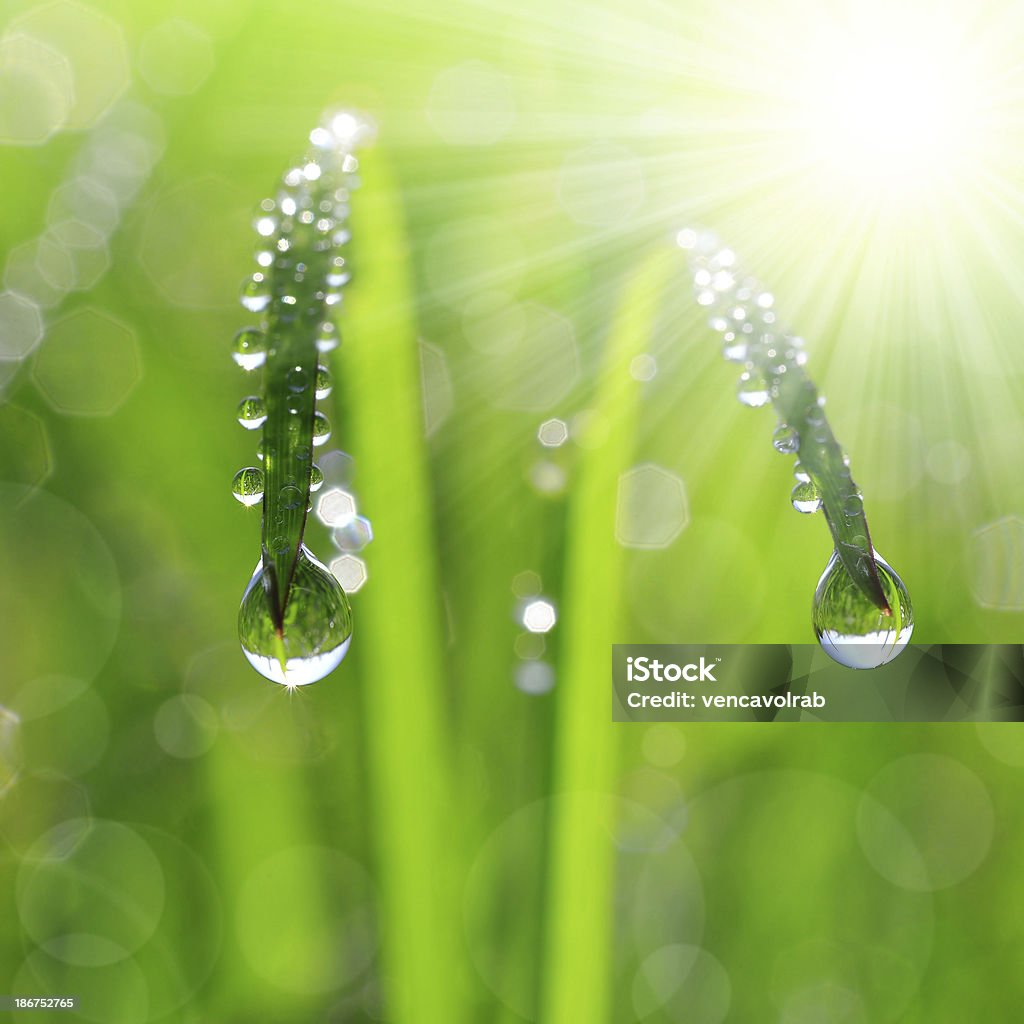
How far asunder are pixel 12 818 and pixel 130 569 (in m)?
0.21

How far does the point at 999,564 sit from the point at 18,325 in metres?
0.90

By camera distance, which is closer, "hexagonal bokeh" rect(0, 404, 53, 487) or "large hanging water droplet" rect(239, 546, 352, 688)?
"large hanging water droplet" rect(239, 546, 352, 688)

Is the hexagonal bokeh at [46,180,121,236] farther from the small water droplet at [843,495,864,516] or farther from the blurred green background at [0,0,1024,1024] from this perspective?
the small water droplet at [843,495,864,516]

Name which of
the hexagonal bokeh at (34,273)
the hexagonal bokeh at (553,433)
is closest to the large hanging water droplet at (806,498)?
the hexagonal bokeh at (553,433)

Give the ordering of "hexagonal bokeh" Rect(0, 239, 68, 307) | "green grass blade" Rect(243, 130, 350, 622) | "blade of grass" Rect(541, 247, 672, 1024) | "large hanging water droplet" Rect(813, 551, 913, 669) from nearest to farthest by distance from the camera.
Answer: "green grass blade" Rect(243, 130, 350, 622) < "large hanging water droplet" Rect(813, 551, 913, 669) < "blade of grass" Rect(541, 247, 672, 1024) < "hexagonal bokeh" Rect(0, 239, 68, 307)

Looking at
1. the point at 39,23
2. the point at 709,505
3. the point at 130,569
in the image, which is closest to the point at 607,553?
the point at 709,505

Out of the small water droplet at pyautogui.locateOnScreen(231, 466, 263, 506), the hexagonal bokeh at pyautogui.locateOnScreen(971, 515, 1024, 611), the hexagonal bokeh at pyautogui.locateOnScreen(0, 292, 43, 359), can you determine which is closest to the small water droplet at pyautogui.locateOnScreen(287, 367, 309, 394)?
the small water droplet at pyautogui.locateOnScreen(231, 466, 263, 506)

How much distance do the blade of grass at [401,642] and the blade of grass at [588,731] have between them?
0.08 metres

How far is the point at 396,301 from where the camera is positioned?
0.62m

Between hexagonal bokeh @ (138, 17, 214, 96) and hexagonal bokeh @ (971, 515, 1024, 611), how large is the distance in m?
0.81

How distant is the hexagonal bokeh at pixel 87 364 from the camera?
62 centimetres

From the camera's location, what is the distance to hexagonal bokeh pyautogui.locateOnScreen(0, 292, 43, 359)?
2.22 feet

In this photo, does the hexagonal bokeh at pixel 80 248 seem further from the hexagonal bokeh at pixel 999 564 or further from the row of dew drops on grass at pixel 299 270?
the hexagonal bokeh at pixel 999 564

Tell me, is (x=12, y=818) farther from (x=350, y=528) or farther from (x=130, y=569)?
(x=350, y=528)
